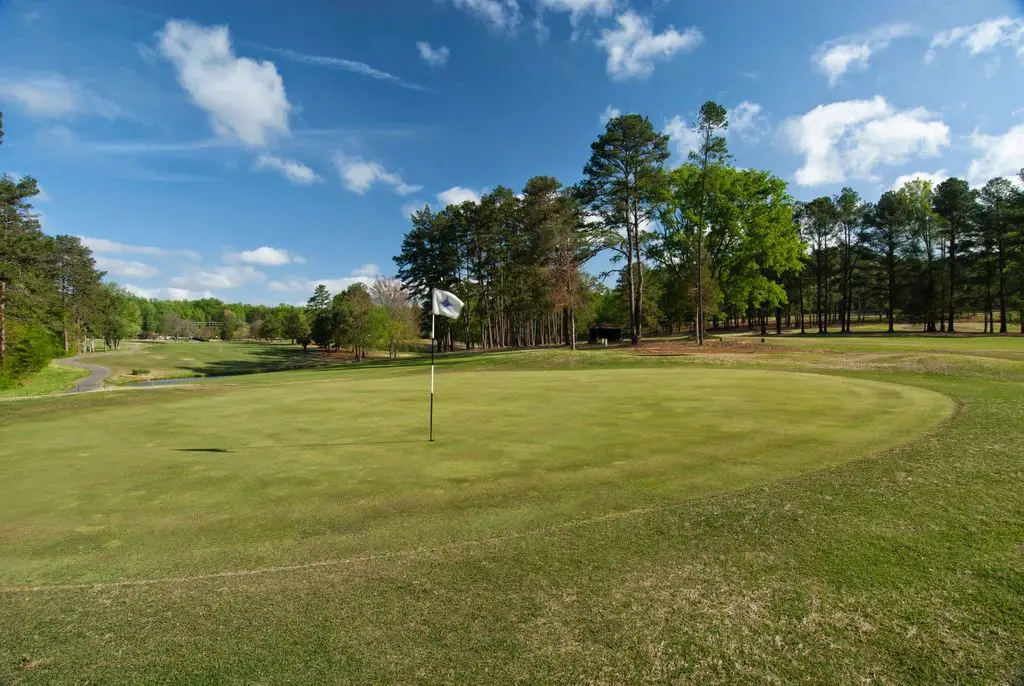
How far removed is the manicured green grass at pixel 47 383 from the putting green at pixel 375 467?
63.6 ft

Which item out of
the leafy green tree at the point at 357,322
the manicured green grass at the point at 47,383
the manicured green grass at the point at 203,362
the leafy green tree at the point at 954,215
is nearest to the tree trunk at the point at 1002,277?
the leafy green tree at the point at 954,215

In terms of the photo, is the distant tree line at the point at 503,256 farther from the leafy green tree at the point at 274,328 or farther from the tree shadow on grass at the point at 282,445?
the leafy green tree at the point at 274,328

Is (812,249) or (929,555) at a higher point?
(812,249)

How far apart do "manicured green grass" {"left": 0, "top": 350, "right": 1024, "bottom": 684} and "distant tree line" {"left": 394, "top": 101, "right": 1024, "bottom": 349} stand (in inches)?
1324

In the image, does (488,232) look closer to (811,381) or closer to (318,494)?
(811,381)

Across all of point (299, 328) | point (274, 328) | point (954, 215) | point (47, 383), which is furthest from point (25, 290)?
point (954, 215)

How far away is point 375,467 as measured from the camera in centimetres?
852

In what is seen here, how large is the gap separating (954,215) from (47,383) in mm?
89893

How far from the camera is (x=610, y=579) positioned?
4.43 meters

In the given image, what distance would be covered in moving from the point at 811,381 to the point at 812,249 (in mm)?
64444

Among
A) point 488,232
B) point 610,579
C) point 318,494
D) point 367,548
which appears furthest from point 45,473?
point 488,232

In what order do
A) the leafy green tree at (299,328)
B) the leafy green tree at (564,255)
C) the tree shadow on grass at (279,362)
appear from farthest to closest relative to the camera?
1. the leafy green tree at (299,328)
2. the tree shadow on grass at (279,362)
3. the leafy green tree at (564,255)

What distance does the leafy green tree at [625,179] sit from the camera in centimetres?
4125

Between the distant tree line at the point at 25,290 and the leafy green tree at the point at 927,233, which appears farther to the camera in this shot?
the leafy green tree at the point at 927,233
